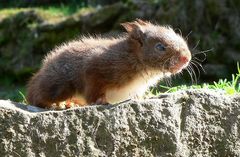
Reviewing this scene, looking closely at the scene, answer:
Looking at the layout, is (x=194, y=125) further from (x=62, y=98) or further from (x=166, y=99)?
(x=62, y=98)

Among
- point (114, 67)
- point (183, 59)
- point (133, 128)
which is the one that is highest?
point (183, 59)

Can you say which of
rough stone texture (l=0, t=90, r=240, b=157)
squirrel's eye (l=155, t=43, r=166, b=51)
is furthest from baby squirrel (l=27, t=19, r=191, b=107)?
rough stone texture (l=0, t=90, r=240, b=157)

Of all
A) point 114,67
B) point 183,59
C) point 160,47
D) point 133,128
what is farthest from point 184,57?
point 133,128

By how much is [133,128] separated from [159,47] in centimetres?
120

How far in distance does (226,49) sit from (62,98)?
318 inches

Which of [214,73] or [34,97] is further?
[214,73]

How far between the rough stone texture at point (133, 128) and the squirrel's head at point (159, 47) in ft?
2.40

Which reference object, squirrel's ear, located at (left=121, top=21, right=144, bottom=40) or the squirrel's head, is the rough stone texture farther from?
squirrel's ear, located at (left=121, top=21, right=144, bottom=40)

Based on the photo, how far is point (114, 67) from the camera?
496 centimetres

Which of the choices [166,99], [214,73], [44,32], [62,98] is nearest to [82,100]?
[62,98]

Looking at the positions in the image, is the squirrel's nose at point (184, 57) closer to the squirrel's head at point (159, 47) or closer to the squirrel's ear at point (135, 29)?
the squirrel's head at point (159, 47)

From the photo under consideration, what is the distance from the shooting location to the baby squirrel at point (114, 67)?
4.91 m

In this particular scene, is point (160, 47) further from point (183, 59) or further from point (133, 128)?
point (133, 128)

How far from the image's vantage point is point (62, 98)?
16.7 feet
